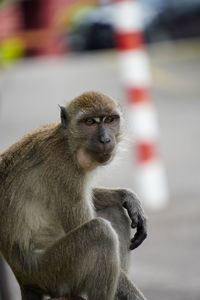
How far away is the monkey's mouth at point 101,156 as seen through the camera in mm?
5774

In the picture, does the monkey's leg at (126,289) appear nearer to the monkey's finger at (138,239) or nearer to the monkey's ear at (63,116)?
the monkey's finger at (138,239)

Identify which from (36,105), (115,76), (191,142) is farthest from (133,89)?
(115,76)

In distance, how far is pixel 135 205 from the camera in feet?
20.5

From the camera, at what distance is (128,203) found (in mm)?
6258

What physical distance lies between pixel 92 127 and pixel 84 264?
94 centimetres

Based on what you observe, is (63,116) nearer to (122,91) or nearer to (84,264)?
(84,264)

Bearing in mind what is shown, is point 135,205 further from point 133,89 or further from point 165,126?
point 165,126

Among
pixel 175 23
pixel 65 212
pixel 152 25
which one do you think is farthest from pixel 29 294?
pixel 152 25

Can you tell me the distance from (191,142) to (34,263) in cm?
1225

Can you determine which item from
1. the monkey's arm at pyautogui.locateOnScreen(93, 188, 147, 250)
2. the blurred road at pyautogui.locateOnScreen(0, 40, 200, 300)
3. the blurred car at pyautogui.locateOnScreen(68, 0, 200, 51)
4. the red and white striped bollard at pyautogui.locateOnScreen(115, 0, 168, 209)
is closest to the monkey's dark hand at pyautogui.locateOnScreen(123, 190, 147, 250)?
the monkey's arm at pyautogui.locateOnScreen(93, 188, 147, 250)

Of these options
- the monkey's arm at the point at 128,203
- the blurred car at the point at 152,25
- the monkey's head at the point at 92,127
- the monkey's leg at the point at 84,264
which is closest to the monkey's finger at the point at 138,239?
the monkey's arm at the point at 128,203

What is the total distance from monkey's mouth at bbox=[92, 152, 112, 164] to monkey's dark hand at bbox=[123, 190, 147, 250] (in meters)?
0.55

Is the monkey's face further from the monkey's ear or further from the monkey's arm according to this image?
the monkey's arm

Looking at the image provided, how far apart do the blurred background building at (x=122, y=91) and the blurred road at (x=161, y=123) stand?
0.02 m
